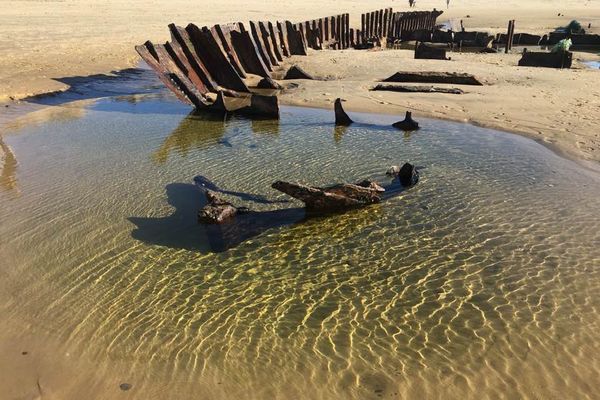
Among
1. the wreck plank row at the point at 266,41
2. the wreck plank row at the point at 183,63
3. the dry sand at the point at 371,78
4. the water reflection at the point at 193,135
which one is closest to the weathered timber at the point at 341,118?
the dry sand at the point at 371,78

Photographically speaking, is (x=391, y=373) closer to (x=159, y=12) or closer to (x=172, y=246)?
(x=172, y=246)

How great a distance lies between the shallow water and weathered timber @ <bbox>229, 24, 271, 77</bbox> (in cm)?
782

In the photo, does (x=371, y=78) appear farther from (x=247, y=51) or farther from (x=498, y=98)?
(x=498, y=98)

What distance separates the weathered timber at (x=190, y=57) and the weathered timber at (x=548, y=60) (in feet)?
36.0

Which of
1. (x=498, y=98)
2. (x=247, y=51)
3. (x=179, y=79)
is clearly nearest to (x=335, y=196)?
(x=179, y=79)

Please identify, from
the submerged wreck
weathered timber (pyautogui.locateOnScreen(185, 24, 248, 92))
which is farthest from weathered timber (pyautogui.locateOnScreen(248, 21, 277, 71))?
the submerged wreck

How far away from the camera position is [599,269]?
4336 mm

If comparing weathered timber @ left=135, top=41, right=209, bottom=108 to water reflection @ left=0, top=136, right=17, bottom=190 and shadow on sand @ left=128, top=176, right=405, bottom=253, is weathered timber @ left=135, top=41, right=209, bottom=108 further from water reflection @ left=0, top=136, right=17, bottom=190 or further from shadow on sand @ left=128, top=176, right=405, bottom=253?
shadow on sand @ left=128, top=176, right=405, bottom=253

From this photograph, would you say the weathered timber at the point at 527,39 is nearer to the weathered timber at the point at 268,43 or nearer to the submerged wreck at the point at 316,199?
the weathered timber at the point at 268,43

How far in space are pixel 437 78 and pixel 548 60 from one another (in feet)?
21.6

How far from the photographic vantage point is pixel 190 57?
1198 cm

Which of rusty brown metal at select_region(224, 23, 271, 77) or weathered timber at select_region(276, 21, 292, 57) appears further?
weathered timber at select_region(276, 21, 292, 57)

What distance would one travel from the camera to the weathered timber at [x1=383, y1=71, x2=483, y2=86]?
1248cm

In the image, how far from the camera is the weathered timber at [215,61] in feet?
40.2
